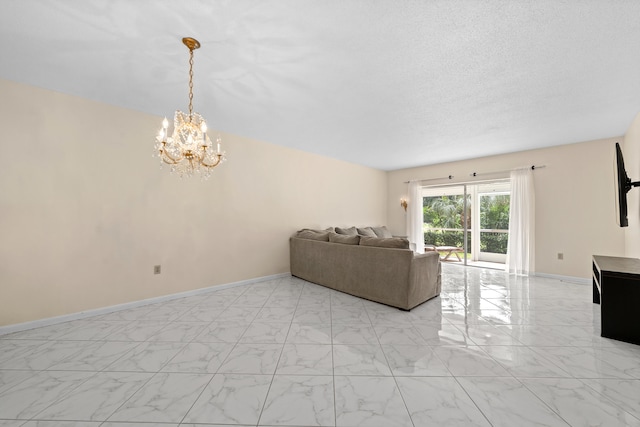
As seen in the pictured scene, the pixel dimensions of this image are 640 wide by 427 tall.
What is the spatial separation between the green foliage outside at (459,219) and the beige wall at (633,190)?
1943 mm

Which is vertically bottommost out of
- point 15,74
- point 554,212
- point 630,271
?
point 630,271

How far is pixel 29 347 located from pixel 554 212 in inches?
293

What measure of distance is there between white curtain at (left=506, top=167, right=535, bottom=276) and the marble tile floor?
5.94ft

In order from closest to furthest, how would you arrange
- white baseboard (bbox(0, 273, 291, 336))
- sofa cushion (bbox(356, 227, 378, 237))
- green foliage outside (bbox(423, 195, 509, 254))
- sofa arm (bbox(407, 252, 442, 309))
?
white baseboard (bbox(0, 273, 291, 336)) < sofa arm (bbox(407, 252, 442, 309)) < sofa cushion (bbox(356, 227, 378, 237)) < green foliage outside (bbox(423, 195, 509, 254))

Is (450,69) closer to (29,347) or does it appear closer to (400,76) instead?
(400,76)

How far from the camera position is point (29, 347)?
6.79 ft

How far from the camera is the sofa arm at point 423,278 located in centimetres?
290

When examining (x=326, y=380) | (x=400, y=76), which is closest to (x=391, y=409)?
(x=326, y=380)

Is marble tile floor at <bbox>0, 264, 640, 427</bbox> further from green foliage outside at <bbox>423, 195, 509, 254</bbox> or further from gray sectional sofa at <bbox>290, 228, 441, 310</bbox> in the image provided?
green foliage outside at <bbox>423, 195, 509, 254</bbox>

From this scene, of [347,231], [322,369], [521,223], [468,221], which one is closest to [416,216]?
[468,221]

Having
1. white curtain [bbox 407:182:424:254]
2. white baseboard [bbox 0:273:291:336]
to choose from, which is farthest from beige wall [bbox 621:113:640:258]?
white baseboard [bbox 0:273:291:336]

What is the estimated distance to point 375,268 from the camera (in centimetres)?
319

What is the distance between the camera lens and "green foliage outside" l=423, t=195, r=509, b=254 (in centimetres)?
563

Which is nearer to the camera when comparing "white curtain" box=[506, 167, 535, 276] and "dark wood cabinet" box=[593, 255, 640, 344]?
"dark wood cabinet" box=[593, 255, 640, 344]
